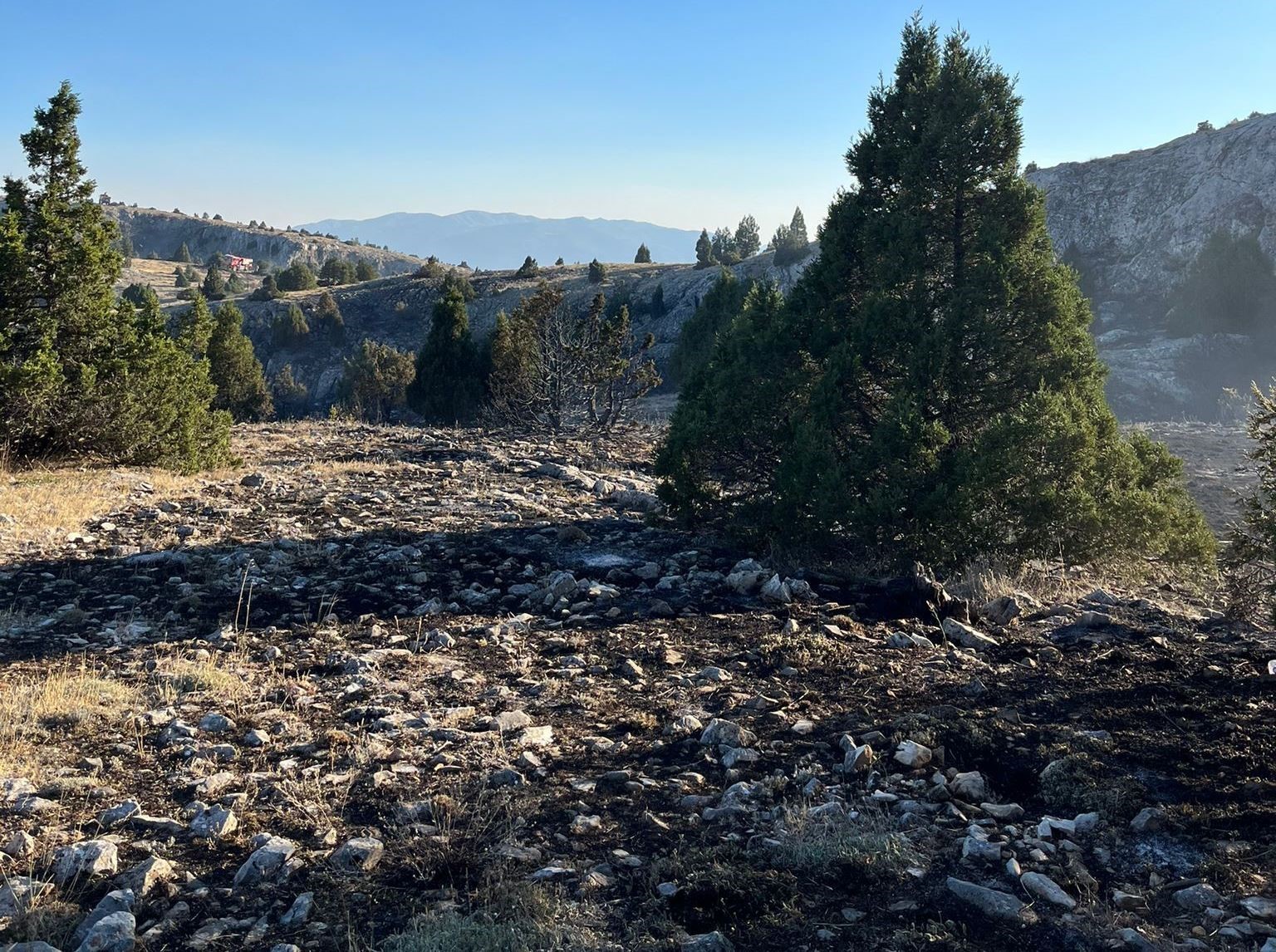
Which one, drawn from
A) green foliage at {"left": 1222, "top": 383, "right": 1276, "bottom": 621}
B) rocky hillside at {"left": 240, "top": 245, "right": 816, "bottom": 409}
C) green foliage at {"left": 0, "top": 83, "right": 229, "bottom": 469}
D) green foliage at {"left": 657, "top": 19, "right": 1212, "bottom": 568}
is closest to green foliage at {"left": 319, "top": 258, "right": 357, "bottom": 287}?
rocky hillside at {"left": 240, "top": 245, "right": 816, "bottom": 409}

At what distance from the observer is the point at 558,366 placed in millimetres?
22984

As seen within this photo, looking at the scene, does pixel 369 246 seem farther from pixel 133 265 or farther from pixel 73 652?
pixel 73 652

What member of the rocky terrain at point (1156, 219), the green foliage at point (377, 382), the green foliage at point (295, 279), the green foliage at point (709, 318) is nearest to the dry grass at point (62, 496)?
the green foliage at point (709, 318)

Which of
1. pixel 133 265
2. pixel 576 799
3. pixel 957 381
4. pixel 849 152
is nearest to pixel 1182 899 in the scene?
pixel 576 799

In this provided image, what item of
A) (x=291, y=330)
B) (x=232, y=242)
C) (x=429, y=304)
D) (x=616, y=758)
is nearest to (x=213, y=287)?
(x=291, y=330)

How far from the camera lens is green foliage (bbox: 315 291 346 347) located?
6656 centimetres

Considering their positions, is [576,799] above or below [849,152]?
below

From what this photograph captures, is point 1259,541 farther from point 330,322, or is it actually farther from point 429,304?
point 429,304

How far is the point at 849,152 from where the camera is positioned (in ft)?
29.2

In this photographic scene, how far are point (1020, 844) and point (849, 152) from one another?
7281mm

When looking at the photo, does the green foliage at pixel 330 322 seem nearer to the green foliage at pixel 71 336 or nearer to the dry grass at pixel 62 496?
the green foliage at pixel 71 336

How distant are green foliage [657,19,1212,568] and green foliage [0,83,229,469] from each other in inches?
323

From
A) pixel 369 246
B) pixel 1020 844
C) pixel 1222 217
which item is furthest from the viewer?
pixel 369 246

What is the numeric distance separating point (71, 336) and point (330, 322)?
57.7 meters
